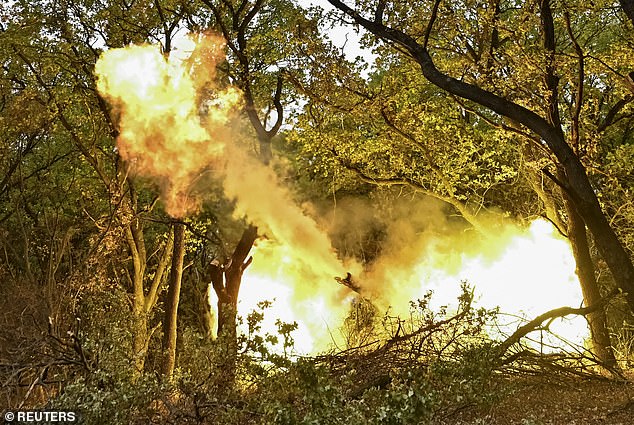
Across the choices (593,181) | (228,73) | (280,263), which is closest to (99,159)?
(228,73)

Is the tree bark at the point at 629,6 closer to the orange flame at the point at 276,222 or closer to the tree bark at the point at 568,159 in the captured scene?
the tree bark at the point at 568,159

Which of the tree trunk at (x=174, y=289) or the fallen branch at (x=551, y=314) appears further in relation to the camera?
the tree trunk at (x=174, y=289)

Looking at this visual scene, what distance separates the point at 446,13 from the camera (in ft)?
39.3

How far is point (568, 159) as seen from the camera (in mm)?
9203

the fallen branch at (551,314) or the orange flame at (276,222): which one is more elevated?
the orange flame at (276,222)

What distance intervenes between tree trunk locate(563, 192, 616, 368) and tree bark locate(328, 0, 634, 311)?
219cm

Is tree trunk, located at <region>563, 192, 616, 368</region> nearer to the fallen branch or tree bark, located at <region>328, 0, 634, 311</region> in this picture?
the fallen branch

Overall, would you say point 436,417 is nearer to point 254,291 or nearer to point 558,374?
point 558,374

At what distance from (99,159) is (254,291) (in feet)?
19.6

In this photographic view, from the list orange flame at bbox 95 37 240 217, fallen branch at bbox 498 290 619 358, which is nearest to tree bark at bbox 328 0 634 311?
fallen branch at bbox 498 290 619 358

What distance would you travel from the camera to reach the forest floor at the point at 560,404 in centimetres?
723

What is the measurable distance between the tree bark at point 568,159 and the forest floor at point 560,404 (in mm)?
1342

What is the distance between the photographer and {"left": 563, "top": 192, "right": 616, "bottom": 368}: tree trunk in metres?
11.2
